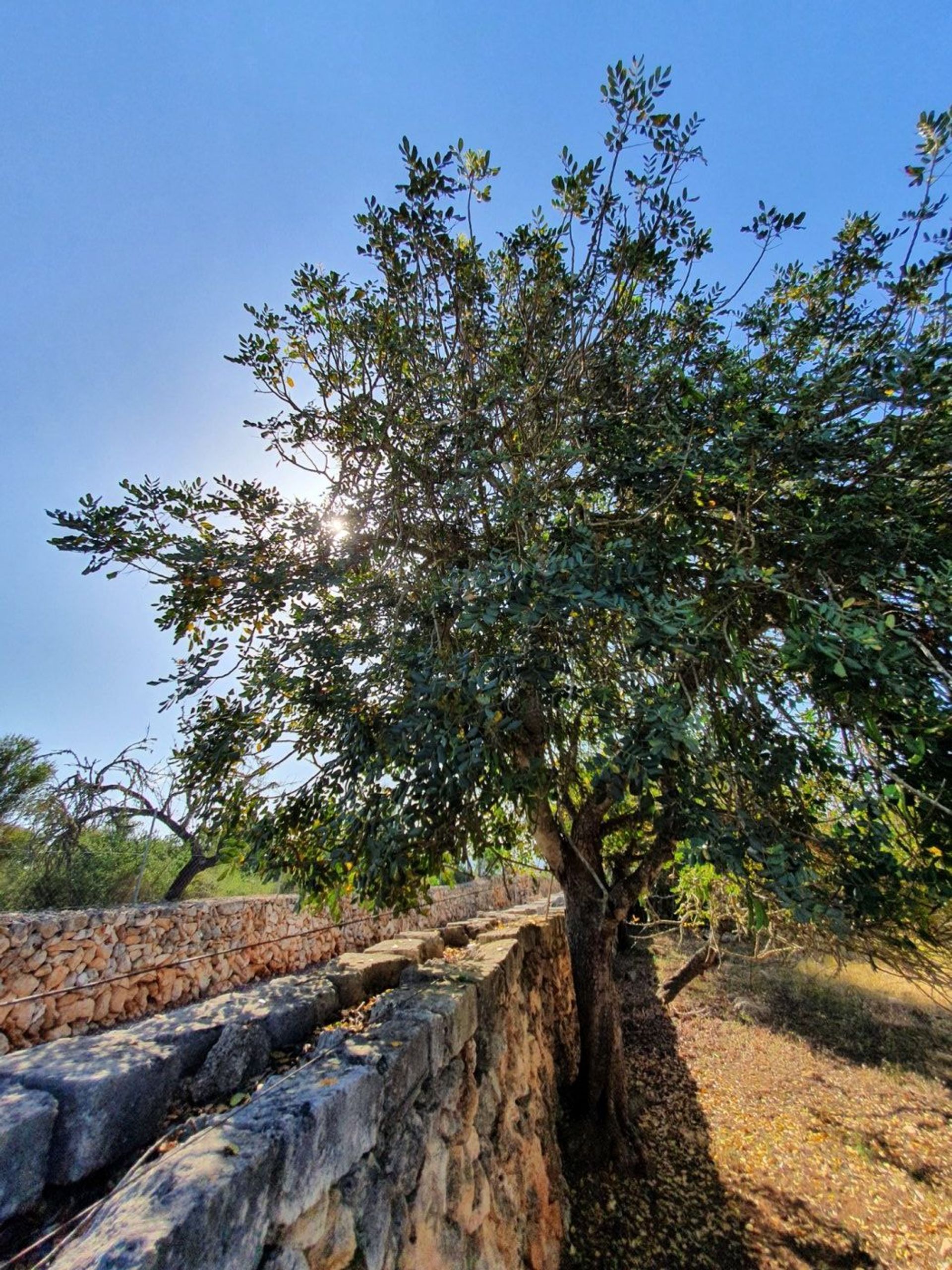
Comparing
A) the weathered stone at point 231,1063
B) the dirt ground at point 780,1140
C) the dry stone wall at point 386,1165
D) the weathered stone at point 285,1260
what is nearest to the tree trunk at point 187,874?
the dry stone wall at point 386,1165

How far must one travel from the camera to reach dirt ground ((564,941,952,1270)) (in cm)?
353

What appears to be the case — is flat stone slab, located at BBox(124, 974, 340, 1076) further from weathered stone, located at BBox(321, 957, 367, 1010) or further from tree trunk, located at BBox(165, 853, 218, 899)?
tree trunk, located at BBox(165, 853, 218, 899)

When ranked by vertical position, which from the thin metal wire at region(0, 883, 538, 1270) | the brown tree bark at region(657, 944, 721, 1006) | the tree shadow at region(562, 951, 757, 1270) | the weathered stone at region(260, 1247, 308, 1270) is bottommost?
the tree shadow at region(562, 951, 757, 1270)

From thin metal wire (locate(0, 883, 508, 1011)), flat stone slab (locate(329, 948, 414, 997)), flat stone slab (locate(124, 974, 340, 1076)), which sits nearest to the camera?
flat stone slab (locate(124, 974, 340, 1076))

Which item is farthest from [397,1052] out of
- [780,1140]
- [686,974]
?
[686,974]

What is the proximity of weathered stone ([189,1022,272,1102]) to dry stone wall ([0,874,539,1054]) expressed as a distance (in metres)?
1.19

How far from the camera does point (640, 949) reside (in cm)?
1082

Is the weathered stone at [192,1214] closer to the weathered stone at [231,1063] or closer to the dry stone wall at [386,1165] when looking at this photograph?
the dry stone wall at [386,1165]

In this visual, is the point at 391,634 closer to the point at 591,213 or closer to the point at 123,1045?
the point at 123,1045

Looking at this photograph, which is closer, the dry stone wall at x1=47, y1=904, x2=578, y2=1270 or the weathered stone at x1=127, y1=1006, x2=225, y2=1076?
the dry stone wall at x1=47, y1=904, x2=578, y2=1270

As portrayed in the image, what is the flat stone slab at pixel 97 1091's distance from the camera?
4.77ft

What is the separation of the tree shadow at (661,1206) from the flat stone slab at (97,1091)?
3.17m

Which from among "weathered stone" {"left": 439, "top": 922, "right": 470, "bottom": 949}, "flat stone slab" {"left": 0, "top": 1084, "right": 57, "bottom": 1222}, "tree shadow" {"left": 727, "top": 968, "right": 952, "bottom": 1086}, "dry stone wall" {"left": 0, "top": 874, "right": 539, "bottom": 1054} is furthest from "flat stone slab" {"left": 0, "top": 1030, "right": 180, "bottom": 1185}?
"tree shadow" {"left": 727, "top": 968, "right": 952, "bottom": 1086}

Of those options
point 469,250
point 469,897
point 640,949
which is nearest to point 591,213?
point 469,250
